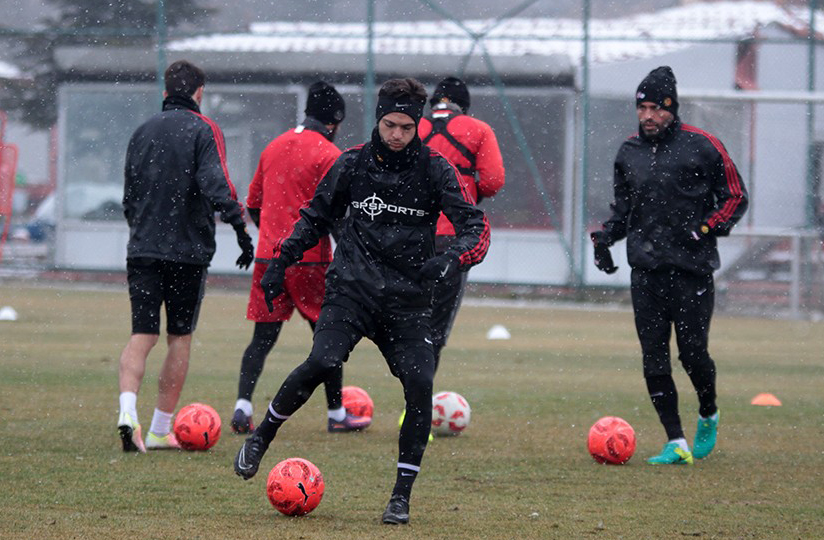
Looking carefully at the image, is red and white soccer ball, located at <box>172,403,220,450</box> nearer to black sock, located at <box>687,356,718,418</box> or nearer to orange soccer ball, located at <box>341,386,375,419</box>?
orange soccer ball, located at <box>341,386,375,419</box>

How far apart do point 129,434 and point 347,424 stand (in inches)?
63.9

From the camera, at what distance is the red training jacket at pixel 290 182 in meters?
8.16

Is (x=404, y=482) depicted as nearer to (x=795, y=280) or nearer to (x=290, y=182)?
(x=290, y=182)

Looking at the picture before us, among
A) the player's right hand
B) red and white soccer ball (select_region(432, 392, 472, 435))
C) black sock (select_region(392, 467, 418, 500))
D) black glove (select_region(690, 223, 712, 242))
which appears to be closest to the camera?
black sock (select_region(392, 467, 418, 500))

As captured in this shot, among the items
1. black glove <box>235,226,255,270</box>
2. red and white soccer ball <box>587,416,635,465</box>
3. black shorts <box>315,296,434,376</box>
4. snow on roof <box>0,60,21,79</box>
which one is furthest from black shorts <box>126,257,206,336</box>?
snow on roof <box>0,60,21,79</box>

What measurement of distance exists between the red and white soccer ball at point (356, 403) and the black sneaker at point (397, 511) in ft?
9.58

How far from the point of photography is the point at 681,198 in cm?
734

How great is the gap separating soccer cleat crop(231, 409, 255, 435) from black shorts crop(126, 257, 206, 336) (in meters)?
0.77

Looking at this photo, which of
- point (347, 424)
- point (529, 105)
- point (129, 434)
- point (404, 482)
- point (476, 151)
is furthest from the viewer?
point (529, 105)

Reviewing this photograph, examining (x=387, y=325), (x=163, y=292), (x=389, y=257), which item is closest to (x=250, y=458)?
(x=387, y=325)

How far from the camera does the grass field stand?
5.46 m

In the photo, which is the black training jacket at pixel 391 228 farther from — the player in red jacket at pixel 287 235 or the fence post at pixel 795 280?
the fence post at pixel 795 280

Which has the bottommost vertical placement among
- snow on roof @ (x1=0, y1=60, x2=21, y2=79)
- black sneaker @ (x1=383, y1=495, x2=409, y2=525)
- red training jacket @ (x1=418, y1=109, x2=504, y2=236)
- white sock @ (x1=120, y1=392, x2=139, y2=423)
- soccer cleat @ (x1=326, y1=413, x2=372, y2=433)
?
soccer cleat @ (x1=326, y1=413, x2=372, y2=433)

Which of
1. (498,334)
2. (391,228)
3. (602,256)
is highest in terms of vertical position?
(391,228)
